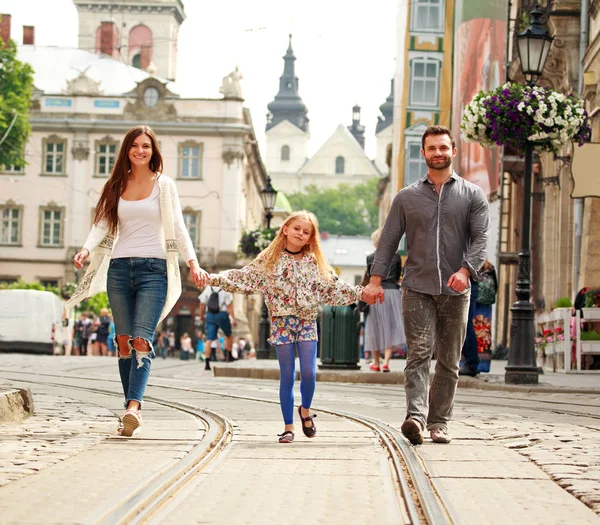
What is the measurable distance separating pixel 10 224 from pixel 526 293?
57303mm

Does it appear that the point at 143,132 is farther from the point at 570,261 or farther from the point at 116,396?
the point at 570,261

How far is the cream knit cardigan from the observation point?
28.7 ft

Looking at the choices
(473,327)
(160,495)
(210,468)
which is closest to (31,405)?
(210,468)

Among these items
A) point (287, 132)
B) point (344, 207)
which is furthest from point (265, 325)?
point (287, 132)

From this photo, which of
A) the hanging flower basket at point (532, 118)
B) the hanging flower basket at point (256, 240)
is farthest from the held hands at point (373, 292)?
the hanging flower basket at point (256, 240)

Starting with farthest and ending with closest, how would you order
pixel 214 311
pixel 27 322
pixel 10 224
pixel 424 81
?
1. pixel 10 224
2. pixel 424 81
3. pixel 27 322
4. pixel 214 311

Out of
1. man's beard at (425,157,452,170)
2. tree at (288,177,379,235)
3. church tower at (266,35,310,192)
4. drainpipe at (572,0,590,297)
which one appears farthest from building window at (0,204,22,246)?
church tower at (266,35,310,192)

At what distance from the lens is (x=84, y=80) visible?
71062 millimetres

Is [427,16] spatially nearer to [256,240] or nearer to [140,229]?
[256,240]

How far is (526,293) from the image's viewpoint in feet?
53.9

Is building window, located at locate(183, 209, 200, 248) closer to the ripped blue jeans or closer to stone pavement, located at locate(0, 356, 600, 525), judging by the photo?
A: stone pavement, located at locate(0, 356, 600, 525)

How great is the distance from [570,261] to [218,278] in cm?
1999

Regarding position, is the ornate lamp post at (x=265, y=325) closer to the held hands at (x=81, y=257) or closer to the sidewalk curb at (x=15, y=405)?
the sidewalk curb at (x=15, y=405)

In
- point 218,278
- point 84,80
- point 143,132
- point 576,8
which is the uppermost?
point 84,80
